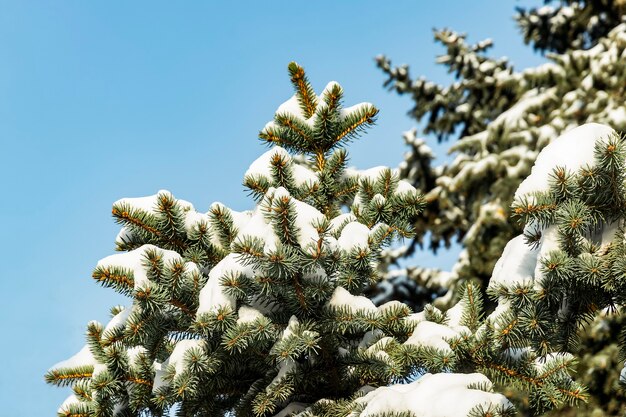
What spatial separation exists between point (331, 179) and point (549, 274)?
1266 mm

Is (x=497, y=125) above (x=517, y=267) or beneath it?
above

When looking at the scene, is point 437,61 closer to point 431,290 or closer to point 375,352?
point 431,290

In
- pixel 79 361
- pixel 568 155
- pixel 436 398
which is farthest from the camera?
pixel 79 361

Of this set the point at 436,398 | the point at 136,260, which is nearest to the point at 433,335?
the point at 436,398

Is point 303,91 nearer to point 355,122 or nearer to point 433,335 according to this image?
point 355,122

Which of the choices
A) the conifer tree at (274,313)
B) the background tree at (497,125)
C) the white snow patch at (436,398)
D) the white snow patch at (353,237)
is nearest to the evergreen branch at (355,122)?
the conifer tree at (274,313)

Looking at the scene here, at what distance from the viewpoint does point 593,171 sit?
2891mm

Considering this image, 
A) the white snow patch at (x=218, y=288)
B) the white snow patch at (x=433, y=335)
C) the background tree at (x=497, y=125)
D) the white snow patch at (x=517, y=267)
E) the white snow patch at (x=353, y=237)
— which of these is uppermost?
the background tree at (x=497, y=125)

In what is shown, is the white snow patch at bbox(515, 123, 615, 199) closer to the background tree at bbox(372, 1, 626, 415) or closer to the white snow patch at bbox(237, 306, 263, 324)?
the white snow patch at bbox(237, 306, 263, 324)

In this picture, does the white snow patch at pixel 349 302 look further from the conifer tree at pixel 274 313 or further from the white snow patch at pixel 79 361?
the white snow patch at pixel 79 361

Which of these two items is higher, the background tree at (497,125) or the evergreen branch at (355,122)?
the background tree at (497,125)

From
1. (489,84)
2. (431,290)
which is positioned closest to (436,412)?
(431,290)

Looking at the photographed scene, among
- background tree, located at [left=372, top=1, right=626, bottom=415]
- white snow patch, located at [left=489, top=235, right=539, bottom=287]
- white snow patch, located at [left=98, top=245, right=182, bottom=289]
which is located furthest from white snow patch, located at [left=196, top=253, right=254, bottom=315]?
background tree, located at [left=372, top=1, right=626, bottom=415]

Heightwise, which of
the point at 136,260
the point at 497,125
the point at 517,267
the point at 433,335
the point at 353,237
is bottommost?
the point at 433,335
